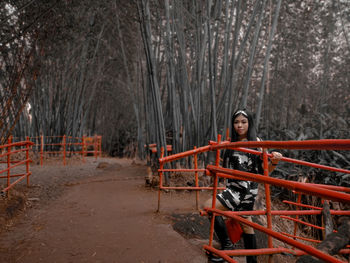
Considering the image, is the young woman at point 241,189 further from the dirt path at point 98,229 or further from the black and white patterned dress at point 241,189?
the dirt path at point 98,229

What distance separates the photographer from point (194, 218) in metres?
2.64

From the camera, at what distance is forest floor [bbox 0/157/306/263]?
1.92m

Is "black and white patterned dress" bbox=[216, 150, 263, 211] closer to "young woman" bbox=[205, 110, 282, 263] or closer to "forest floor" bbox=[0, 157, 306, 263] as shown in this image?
"young woman" bbox=[205, 110, 282, 263]

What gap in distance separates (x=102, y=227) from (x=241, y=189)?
1320mm

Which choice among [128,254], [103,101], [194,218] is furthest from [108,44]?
[128,254]

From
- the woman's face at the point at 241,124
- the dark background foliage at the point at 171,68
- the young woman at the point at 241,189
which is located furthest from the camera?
the dark background foliage at the point at 171,68

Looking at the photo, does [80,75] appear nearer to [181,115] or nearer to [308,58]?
[181,115]

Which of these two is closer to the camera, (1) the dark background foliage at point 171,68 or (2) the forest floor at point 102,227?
(2) the forest floor at point 102,227

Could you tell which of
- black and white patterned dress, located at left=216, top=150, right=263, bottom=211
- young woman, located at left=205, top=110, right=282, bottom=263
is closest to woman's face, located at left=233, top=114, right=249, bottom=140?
young woman, located at left=205, top=110, right=282, bottom=263

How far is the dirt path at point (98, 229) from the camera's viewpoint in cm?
190

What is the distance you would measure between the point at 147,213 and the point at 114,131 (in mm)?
9855

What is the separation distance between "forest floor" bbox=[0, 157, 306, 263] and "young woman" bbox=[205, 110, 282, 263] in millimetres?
314

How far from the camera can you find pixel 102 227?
2.46 metres

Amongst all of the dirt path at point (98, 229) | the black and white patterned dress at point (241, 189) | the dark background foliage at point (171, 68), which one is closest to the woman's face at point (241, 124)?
the black and white patterned dress at point (241, 189)
